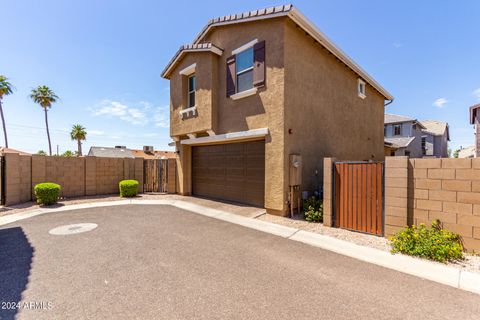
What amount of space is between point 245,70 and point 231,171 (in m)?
4.40

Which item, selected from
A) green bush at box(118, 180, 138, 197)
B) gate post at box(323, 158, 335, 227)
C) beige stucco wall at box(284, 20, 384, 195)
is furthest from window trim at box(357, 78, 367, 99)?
green bush at box(118, 180, 138, 197)

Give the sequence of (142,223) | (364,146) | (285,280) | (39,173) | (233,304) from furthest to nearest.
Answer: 1. (364,146)
2. (39,173)
3. (142,223)
4. (285,280)
5. (233,304)

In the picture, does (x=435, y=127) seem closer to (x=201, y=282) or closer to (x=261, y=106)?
(x=261, y=106)

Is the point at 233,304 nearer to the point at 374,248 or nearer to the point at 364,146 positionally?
the point at 374,248

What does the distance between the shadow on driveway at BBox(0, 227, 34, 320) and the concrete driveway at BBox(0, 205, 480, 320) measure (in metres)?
0.02

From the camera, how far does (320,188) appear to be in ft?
30.4

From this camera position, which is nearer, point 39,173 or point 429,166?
point 429,166

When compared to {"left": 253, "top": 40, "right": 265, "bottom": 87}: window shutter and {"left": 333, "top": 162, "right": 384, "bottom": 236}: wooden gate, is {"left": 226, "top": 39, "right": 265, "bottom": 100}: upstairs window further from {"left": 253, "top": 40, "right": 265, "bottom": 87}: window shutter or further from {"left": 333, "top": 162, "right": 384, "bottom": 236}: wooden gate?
{"left": 333, "top": 162, "right": 384, "bottom": 236}: wooden gate

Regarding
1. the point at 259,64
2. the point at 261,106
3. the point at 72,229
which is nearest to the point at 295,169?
the point at 261,106

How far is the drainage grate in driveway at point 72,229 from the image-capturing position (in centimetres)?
593

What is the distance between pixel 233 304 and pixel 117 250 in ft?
10.5

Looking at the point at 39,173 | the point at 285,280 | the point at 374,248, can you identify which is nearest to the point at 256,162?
the point at 374,248

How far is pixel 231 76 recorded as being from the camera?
355 inches

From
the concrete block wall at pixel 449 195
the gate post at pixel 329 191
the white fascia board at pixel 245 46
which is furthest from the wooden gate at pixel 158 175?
the concrete block wall at pixel 449 195
